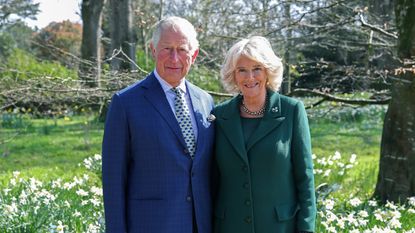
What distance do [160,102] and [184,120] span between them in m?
0.14

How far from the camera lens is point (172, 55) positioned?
2.52m

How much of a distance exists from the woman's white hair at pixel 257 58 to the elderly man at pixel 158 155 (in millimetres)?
191

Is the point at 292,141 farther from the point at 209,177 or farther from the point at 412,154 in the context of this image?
the point at 412,154

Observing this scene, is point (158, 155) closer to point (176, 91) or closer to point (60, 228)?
point (176, 91)

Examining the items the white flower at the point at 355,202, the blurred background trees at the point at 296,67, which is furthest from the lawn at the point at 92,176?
the blurred background trees at the point at 296,67

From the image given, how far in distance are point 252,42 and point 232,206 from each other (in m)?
0.75

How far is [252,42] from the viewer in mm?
2607

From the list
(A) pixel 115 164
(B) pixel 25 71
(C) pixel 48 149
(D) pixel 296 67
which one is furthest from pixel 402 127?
(C) pixel 48 149

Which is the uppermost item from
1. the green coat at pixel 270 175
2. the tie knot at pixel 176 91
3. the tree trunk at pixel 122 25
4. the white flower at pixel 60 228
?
the tree trunk at pixel 122 25

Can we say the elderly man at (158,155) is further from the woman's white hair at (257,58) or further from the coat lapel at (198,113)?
the woman's white hair at (257,58)

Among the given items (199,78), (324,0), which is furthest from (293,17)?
(199,78)

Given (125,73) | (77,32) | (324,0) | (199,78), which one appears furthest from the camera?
(77,32)

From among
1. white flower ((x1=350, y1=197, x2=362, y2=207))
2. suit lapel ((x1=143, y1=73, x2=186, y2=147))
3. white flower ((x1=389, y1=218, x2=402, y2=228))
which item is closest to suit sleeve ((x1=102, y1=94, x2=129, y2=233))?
suit lapel ((x1=143, y1=73, x2=186, y2=147))

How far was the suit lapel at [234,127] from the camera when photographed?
2574 mm
